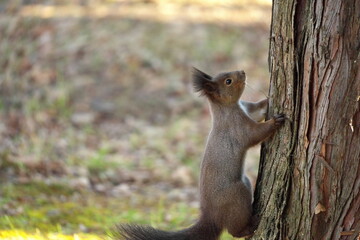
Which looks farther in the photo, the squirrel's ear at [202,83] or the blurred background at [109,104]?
the blurred background at [109,104]

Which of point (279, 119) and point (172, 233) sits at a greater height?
point (279, 119)

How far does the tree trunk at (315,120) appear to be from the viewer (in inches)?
122

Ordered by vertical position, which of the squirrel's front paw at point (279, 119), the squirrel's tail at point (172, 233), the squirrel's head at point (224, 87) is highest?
the squirrel's head at point (224, 87)

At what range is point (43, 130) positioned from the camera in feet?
24.9

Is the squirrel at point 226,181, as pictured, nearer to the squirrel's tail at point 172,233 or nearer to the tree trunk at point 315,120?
the squirrel's tail at point 172,233

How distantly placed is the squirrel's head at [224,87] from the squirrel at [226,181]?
0.25ft

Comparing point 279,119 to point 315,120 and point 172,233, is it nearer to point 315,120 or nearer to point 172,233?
point 315,120

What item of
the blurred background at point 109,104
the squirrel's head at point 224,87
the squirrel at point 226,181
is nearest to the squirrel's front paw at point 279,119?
the squirrel at point 226,181

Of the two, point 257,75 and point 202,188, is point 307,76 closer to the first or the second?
point 202,188

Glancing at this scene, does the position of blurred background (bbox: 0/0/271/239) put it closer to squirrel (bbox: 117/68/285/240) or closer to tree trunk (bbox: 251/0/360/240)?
squirrel (bbox: 117/68/285/240)

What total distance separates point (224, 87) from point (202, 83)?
20cm

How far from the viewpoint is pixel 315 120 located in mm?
3203

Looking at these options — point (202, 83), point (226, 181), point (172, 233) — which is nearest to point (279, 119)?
point (226, 181)

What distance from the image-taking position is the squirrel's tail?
11.9ft
